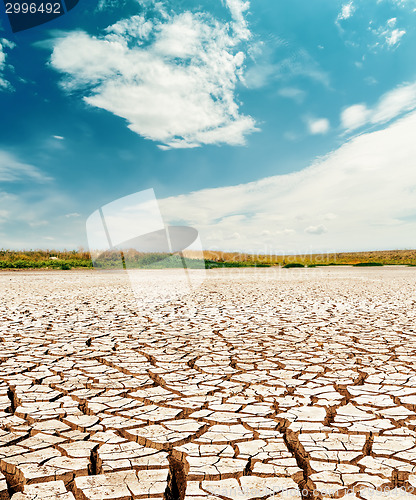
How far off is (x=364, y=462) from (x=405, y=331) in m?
3.30

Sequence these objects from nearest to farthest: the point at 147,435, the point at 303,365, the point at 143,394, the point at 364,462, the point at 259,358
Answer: the point at 364,462, the point at 147,435, the point at 143,394, the point at 303,365, the point at 259,358

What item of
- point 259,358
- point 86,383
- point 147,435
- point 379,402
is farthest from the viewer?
point 259,358

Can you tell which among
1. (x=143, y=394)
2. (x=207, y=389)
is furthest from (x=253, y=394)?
(x=143, y=394)

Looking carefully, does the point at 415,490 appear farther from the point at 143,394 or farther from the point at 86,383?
the point at 86,383

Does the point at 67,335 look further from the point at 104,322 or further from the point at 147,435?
the point at 147,435

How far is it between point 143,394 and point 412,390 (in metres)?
1.83

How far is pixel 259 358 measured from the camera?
3.44 meters

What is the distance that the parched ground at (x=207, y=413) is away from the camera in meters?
1.55

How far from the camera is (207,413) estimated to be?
2.22 metres

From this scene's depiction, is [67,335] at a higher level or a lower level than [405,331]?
higher

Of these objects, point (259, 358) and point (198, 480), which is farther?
point (259, 358)

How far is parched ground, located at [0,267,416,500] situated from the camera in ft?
5.10

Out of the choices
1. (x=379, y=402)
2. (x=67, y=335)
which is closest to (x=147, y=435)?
(x=379, y=402)

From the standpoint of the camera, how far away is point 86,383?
9.09 ft
